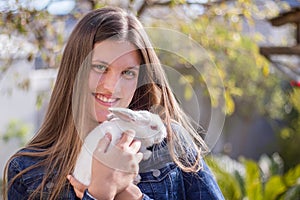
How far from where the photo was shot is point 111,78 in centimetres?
143

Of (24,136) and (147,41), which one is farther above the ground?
(147,41)

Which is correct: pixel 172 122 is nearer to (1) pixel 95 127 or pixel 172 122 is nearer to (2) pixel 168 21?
(1) pixel 95 127

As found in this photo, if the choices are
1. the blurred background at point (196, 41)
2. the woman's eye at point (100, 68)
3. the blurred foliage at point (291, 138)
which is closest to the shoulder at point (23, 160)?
the woman's eye at point (100, 68)

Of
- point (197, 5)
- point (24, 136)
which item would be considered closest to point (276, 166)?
point (197, 5)

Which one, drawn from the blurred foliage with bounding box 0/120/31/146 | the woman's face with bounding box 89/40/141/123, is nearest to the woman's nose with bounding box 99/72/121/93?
the woman's face with bounding box 89/40/141/123

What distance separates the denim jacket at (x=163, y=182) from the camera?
4.92 ft

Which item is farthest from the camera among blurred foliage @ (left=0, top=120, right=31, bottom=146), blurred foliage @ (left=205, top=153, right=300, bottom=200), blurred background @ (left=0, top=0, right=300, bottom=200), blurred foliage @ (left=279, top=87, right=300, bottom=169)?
blurred foliage @ (left=279, top=87, right=300, bottom=169)

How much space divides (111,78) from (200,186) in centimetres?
32

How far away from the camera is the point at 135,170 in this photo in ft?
4.29

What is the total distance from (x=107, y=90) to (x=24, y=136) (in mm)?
5936

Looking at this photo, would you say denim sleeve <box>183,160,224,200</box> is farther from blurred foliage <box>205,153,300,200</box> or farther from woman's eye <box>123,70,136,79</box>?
blurred foliage <box>205,153,300,200</box>

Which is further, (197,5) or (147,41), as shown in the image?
(197,5)

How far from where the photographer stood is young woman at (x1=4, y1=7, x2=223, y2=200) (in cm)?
145

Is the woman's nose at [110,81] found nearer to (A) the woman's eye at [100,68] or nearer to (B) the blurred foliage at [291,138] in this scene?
(A) the woman's eye at [100,68]
